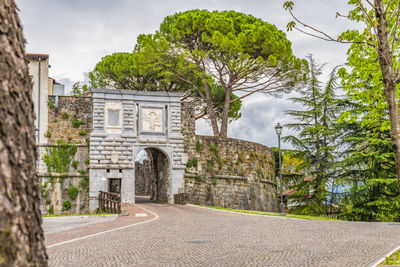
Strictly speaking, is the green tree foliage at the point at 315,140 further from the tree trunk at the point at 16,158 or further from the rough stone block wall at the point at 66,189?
the tree trunk at the point at 16,158

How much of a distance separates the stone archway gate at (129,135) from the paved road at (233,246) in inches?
527

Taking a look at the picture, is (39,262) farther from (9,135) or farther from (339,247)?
(339,247)

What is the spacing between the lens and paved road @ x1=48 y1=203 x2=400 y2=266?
774 cm

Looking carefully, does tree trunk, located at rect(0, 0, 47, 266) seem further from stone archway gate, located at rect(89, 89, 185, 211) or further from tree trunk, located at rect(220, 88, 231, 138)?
tree trunk, located at rect(220, 88, 231, 138)

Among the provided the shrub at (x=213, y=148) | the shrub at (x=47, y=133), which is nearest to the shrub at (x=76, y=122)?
the shrub at (x=47, y=133)

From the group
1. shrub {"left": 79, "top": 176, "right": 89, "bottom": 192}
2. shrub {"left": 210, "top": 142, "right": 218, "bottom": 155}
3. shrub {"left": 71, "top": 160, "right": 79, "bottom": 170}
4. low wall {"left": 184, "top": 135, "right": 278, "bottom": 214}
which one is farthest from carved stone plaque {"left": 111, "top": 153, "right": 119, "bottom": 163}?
shrub {"left": 210, "top": 142, "right": 218, "bottom": 155}

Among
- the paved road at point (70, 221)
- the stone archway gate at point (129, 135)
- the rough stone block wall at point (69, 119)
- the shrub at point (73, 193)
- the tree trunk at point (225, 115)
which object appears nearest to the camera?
the paved road at point (70, 221)

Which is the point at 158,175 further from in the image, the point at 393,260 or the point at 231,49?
the point at 393,260

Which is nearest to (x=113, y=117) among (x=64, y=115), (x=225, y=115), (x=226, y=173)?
(x=64, y=115)

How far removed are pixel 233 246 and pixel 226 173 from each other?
2065 centimetres

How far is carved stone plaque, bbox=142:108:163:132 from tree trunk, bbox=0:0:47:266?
993 inches

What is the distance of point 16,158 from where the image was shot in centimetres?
220

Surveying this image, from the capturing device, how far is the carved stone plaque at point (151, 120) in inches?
1083

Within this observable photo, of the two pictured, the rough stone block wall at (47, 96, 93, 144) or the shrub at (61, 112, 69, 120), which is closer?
the rough stone block wall at (47, 96, 93, 144)
